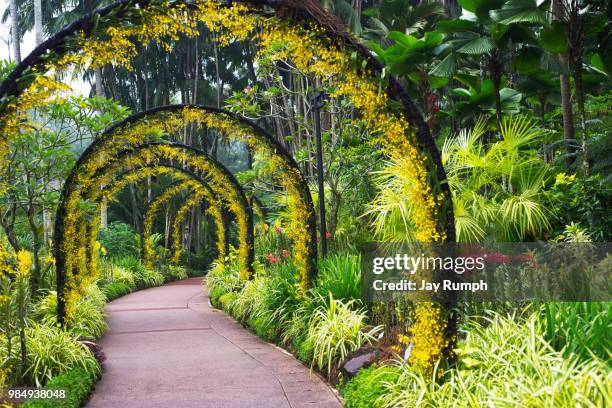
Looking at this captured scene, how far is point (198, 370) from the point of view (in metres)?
6.18

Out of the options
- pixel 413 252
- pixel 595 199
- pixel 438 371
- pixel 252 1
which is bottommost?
pixel 438 371

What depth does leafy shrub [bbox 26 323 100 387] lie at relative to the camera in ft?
17.3

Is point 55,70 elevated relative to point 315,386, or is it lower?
elevated

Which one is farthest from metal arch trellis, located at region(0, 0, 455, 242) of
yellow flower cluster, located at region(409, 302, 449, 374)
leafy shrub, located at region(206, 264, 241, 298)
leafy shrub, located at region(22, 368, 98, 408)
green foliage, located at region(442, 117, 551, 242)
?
leafy shrub, located at region(206, 264, 241, 298)

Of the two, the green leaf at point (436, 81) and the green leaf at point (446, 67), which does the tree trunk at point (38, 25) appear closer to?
the green leaf at point (436, 81)

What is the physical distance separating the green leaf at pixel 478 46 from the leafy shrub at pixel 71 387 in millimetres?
6196

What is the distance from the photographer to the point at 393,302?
5.98 m

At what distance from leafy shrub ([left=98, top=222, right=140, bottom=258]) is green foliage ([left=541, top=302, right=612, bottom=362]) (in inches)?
619

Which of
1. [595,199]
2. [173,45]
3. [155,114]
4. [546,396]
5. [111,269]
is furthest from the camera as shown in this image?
[173,45]

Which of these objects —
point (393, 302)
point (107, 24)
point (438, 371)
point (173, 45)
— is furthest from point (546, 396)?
point (173, 45)

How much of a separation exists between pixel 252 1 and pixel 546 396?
3.44 metres

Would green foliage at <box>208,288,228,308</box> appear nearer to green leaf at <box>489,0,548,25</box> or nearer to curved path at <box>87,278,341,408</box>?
curved path at <box>87,278,341,408</box>

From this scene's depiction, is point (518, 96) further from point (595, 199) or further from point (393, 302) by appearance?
point (393, 302)

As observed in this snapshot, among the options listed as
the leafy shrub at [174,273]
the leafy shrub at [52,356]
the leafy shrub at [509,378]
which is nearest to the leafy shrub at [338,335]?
the leafy shrub at [509,378]
